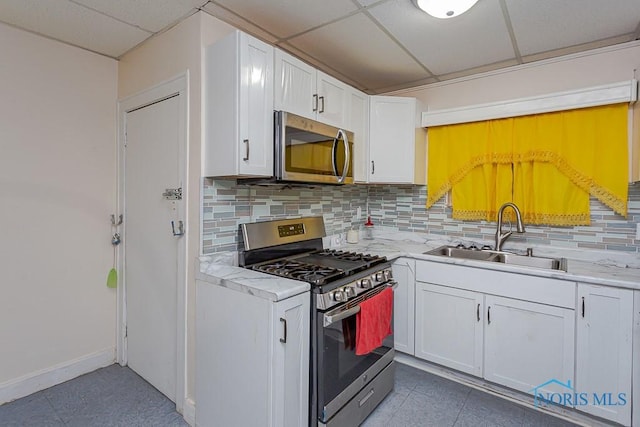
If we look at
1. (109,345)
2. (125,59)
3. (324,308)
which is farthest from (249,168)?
(109,345)

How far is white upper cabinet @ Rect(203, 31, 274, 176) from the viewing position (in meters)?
1.66

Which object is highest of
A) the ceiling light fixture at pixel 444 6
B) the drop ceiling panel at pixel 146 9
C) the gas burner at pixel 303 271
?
the drop ceiling panel at pixel 146 9

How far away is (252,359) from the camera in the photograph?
153 cm

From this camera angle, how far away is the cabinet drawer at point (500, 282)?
1.95 metres

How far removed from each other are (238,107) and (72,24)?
123cm

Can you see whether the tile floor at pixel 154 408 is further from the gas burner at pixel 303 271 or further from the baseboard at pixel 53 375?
the gas burner at pixel 303 271

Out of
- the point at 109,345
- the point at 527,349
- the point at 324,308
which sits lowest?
the point at 109,345

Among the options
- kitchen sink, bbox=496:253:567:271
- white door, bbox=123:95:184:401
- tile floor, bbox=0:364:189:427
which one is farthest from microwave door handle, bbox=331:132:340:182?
tile floor, bbox=0:364:189:427

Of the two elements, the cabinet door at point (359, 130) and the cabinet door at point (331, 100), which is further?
the cabinet door at point (359, 130)

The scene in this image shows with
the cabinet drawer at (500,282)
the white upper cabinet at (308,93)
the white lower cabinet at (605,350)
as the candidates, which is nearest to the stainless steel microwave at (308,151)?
the white upper cabinet at (308,93)

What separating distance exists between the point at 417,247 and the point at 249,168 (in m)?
1.76

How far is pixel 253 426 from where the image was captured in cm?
153

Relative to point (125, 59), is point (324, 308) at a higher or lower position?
lower

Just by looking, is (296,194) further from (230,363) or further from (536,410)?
(536,410)
